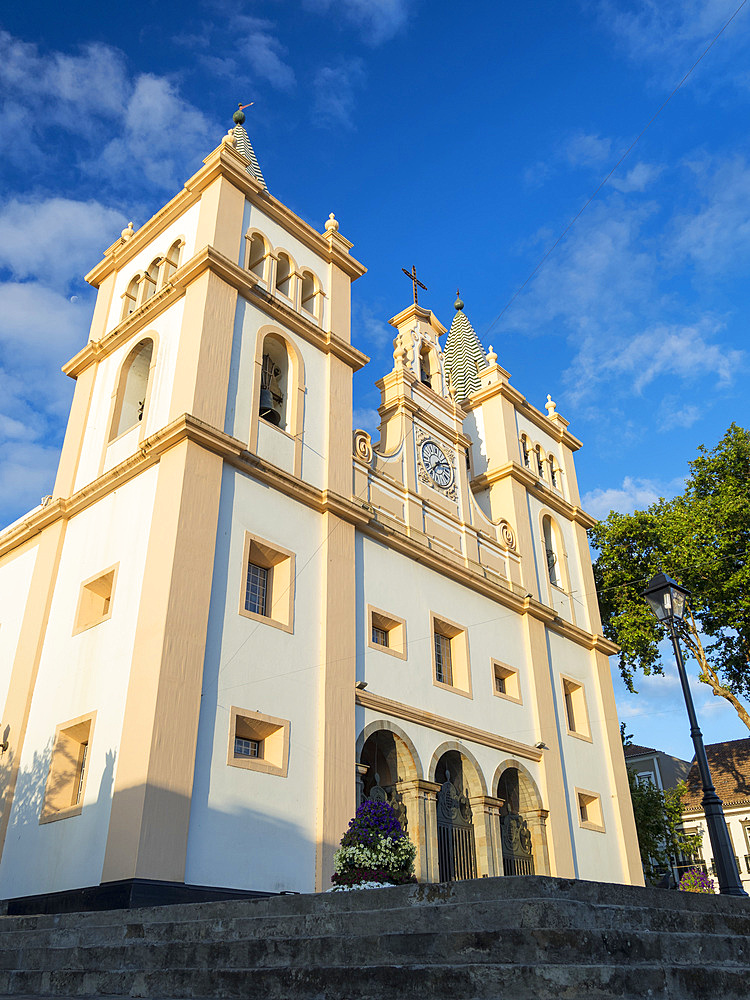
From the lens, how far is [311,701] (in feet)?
53.2

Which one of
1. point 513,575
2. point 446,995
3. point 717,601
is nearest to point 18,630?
point 513,575

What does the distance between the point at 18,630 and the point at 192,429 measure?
22.2 feet

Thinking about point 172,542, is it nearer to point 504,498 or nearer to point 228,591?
point 228,591

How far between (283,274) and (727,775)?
32934 millimetres

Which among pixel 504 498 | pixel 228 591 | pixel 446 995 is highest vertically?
pixel 504 498

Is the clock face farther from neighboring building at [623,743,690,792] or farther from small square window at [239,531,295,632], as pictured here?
neighboring building at [623,743,690,792]

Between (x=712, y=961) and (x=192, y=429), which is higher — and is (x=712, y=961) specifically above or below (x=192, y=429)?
below

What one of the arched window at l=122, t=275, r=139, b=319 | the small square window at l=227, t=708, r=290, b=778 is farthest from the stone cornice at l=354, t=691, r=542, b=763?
the arched window at l=122, t=275, r=139, b=319

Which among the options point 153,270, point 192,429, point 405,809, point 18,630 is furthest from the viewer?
point 153,270

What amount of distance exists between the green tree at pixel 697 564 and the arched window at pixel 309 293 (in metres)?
14.4

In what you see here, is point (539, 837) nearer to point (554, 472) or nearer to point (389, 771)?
point (389, 771)

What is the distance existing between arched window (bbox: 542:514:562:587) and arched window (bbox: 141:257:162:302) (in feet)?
47.8

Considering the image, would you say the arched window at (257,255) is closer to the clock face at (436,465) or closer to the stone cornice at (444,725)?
the clock face at (436,465)

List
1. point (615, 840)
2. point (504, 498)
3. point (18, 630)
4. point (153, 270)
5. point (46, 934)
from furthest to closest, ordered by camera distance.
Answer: point (504, 498), point (615, 840), point (153, 270), point (18, 630), point (46, 934)
